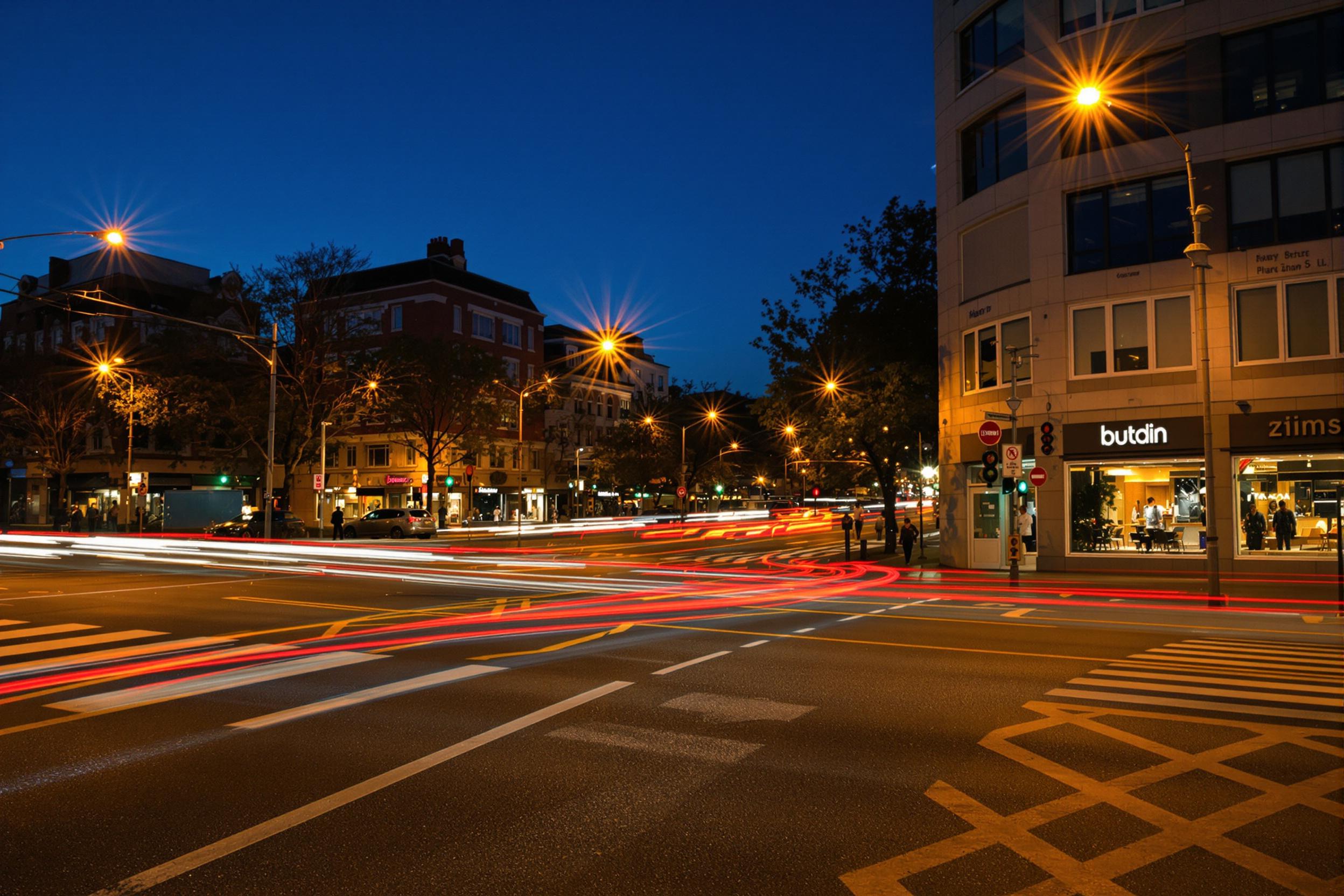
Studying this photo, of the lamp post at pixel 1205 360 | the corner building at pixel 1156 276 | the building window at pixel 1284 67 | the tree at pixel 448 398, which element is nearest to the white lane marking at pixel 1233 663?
the lamp post at pixel 1205 360

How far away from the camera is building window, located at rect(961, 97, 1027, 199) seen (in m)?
27.6

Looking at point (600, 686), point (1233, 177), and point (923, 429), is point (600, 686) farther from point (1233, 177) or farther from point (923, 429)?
point (923, 429)

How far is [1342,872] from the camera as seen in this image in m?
4.54

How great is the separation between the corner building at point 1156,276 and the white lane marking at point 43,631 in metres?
24.3

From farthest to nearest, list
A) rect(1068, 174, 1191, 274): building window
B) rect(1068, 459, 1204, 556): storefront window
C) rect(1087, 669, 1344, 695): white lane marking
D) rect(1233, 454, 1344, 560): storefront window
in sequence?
rect(1068, 459, 1204, 556): storefront window < rect(1068, 174, 1191, 274): building window < rect(1233, 454, 1344, 560): storefront window < rect(1087, 669, 1344, 695): white lane marking

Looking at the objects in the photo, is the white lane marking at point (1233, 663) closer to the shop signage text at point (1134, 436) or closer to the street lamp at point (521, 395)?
the shop signage text at point (1134, 436)

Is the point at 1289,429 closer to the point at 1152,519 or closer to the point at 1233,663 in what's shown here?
the point at 1152,519

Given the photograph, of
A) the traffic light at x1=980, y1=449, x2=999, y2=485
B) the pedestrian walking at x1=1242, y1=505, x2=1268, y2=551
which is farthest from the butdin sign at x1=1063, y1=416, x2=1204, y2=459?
the traffic light at x1=980, y1=449, x2=999, y2=485

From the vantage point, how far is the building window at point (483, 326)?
72250 mm

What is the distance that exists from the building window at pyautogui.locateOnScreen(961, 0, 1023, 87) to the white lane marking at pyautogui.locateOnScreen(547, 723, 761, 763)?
1073 inches

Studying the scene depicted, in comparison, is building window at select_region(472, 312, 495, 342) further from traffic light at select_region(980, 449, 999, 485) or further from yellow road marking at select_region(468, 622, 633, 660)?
yellow road marking at select_region(468, 622, 633, 660)

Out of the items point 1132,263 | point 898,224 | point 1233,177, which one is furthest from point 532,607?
point 898,224

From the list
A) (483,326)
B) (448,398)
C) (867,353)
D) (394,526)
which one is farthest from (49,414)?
(867,353)

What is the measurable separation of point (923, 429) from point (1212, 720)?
29.0 metres
